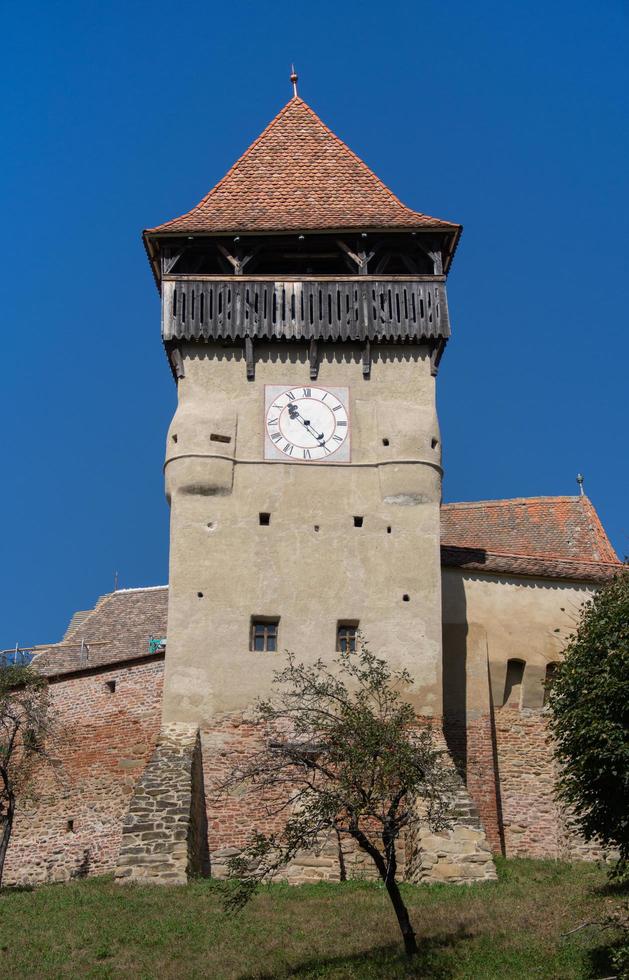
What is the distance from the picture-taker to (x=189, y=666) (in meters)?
30.1

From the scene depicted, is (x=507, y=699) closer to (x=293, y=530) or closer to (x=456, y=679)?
(x=456, y=679)

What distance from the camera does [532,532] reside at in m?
38.4

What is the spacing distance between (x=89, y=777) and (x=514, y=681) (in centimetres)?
954

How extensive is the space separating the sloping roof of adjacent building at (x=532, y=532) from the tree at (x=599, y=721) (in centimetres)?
1050

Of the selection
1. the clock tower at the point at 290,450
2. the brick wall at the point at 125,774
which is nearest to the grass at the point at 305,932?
the clock tower at the point at 290,450

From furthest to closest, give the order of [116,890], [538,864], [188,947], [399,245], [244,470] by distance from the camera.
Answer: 1. [399,245]
2. [244,470]
3. [538,864]
4. [116,890]
5. [188,947]

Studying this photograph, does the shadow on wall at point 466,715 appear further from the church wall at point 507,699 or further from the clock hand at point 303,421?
the clock hand at point 303,421

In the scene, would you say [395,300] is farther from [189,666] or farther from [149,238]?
[189,666]

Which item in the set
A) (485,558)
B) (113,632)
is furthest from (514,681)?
(113,632)

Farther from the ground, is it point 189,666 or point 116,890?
point 189,666

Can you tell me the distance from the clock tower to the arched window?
3118mm

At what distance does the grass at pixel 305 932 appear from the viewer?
21.6m

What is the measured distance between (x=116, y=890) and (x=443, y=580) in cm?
1068

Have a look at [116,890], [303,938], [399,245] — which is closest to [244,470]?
[399,245]
